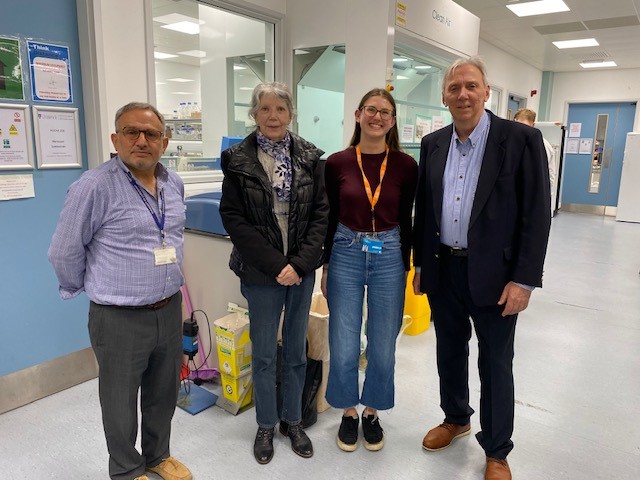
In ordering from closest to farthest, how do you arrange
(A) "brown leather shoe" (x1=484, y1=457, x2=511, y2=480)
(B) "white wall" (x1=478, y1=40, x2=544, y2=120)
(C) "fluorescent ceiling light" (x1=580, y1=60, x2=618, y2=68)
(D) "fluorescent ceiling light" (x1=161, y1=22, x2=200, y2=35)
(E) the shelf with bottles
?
1. (A) "brown leather shoe" (x1=484, y1=457, x2=511, y2=480)
2. (E) the shelf with bottles
3. (D) "fluorescent ceiling light" (x1=161, y1=22, x2=200, y2=35)
4. (B) "white wall" (x1=478, y1=40, x2=544, y2=120)
5. (C) "fluorescent ceiling light" (x1=580, y1=60, x2=618, y2=68)

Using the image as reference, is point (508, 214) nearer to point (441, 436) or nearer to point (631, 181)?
point (441, 436)

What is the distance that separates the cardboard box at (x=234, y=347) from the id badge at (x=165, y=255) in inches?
31.3

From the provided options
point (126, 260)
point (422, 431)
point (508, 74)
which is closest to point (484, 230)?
point (422, 431)

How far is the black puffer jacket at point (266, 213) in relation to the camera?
1847 mm

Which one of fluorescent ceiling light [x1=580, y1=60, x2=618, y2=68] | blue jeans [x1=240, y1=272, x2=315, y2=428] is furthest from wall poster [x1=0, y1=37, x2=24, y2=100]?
fluorescent ceiling light [x1=580, y1=60, x2=618, y2=68]

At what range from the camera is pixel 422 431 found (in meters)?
2.33

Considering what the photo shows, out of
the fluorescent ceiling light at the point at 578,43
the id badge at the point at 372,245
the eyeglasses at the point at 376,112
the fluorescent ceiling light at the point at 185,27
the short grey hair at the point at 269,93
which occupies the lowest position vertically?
the id badge at the point at 372,245

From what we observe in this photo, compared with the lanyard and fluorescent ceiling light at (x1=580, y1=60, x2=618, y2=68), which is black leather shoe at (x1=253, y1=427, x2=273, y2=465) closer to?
the lanyard

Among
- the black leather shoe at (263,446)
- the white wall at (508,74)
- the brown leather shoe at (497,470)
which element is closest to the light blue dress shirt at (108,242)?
the black leather shoe at (263,446)

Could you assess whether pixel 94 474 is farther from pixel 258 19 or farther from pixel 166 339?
pixel 258 19

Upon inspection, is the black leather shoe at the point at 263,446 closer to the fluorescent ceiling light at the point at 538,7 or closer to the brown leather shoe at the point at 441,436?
the brown leather shoe at the point at 441,436

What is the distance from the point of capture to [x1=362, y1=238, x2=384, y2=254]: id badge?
1939 mm

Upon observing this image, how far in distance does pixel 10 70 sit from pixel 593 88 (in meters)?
11.0

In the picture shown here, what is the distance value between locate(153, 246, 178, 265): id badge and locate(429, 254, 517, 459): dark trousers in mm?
1068
